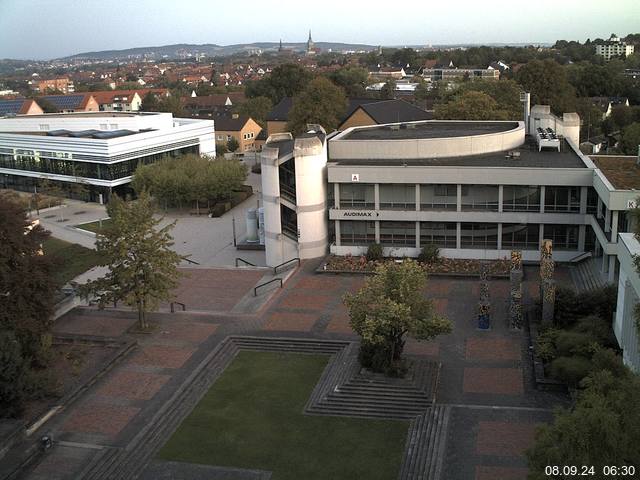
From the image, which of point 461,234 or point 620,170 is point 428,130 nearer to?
point 461,234

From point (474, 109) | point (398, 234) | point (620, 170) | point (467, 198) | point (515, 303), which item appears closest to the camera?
point (515, 303)

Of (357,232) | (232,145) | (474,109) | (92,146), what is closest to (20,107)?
(232,145)

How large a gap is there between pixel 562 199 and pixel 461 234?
527cm

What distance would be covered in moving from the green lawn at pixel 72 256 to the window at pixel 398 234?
15441 millimetres

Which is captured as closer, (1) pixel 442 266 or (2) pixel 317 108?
(1) pixel 442 266

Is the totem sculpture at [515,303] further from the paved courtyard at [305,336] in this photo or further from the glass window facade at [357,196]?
the glass window facade at [357,196]

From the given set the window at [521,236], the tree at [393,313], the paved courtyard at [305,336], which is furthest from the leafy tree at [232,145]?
the tree at [393,313]

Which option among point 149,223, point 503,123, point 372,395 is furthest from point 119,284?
point 503,123

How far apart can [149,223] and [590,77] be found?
326 feet

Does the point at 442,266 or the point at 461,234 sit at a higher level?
the point at 461,234

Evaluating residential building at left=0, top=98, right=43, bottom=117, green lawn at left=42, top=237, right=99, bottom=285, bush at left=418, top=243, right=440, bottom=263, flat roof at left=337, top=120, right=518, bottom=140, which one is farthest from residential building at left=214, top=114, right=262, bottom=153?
bush at left=418, top=243, right=440, bottom=263

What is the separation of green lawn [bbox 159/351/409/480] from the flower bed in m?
11.4

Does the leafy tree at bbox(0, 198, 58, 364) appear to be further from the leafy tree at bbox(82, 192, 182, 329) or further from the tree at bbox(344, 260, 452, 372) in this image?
the tree at bbox(344, 260, 452, 372)

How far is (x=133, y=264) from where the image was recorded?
28406 millimetres
